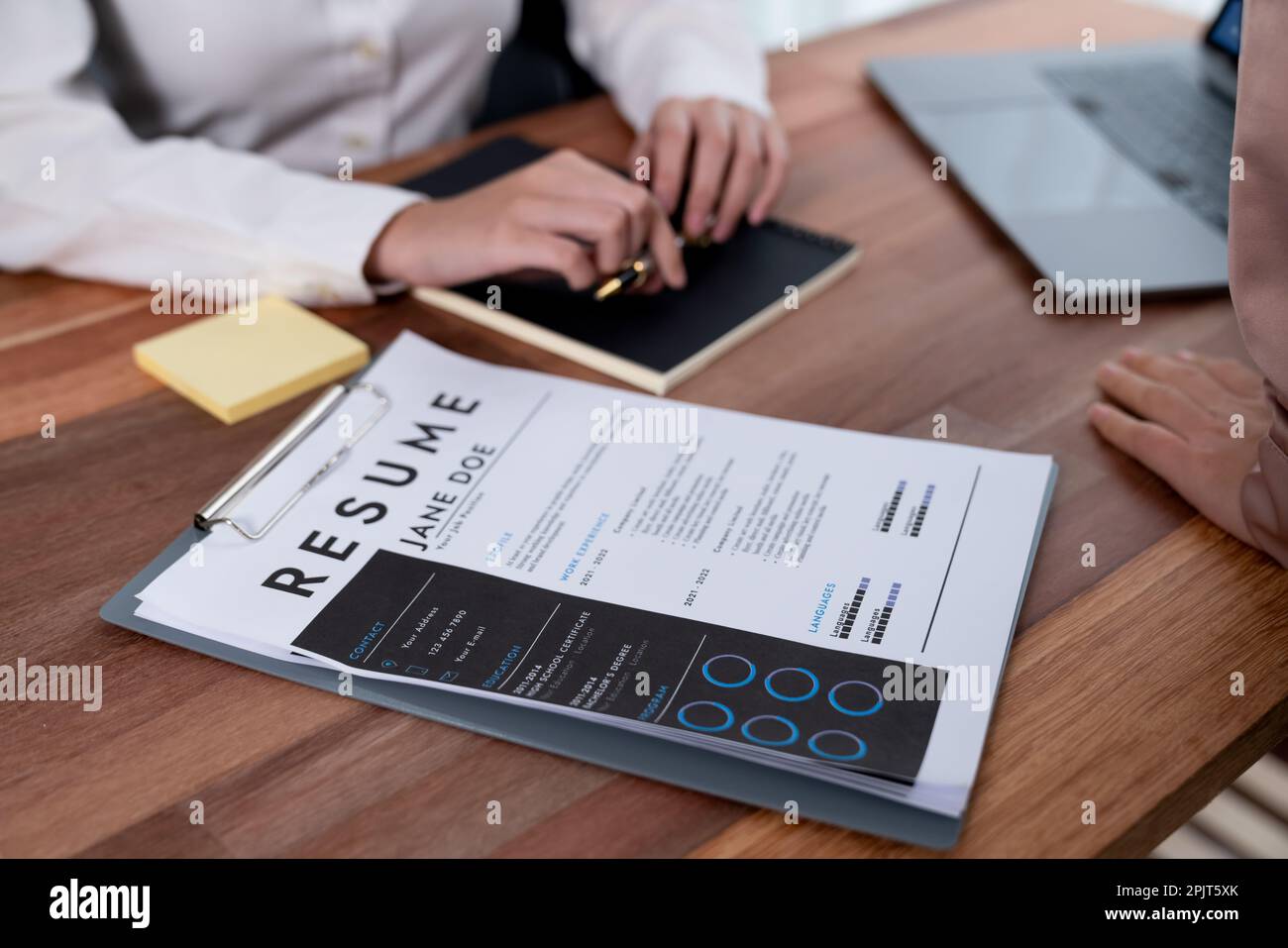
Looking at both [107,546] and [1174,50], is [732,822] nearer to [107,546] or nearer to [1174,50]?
[107,546]

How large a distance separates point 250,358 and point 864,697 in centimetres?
49

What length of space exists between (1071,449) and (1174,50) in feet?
2.50

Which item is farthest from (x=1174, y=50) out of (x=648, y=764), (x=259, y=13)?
(x=648, y=764)

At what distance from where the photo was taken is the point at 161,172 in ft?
2.84

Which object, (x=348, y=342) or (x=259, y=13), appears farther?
(x=259, y=13)

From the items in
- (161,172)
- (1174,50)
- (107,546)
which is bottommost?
(107,546)

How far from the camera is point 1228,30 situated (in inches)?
43.2

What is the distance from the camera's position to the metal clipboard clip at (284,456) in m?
0.61
